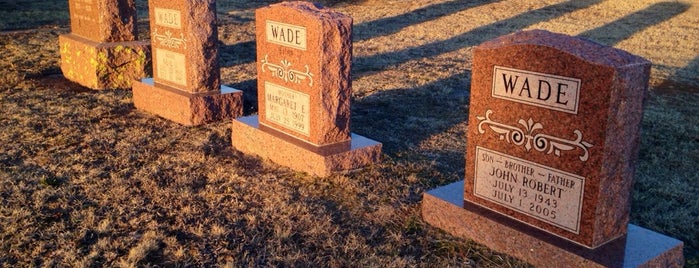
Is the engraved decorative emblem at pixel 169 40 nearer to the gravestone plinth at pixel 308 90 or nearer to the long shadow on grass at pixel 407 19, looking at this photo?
the gravestone plinth at pixel 308 90

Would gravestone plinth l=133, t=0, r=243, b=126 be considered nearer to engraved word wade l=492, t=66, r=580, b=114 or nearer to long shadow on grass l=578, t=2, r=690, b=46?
engraved word wade l=492, t=66, r=580, b=114

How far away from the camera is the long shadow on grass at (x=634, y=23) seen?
504 inches

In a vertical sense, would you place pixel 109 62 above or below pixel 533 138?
below

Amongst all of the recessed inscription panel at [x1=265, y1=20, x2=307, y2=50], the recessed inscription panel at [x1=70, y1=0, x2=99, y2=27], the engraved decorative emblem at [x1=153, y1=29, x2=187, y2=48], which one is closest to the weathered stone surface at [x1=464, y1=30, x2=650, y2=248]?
the recessed inscription panel at [x1=265, y1=20, x2=307, y2=50]

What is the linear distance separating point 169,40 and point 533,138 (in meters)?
4.46

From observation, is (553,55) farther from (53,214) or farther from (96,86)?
(96,86)

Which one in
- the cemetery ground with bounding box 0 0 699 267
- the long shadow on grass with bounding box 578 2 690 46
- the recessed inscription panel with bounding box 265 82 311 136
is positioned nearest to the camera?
the cemetery ground with bounding box 0 0 699 267

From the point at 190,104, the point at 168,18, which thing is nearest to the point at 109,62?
the point at 168,18

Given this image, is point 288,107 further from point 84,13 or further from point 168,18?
point 84,13

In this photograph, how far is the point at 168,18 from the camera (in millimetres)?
6488

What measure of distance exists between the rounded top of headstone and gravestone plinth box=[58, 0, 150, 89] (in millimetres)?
5969

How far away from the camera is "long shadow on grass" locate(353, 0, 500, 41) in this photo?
13.6 m

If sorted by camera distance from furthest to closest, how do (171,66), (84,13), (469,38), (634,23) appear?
(634,23), (469,38), (84,13), (171,66)

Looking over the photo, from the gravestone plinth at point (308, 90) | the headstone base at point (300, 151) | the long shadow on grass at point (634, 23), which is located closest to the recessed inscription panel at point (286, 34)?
the gravestone plinth at point (308, 90)
